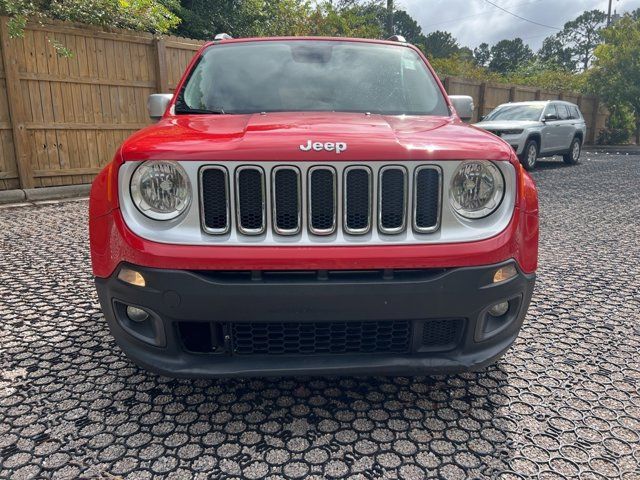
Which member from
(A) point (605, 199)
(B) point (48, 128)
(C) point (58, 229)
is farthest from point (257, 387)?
(A) point (605, 199)

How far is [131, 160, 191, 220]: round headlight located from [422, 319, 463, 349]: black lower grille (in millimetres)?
1074

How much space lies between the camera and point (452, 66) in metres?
25.9

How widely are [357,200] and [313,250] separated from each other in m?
0.27

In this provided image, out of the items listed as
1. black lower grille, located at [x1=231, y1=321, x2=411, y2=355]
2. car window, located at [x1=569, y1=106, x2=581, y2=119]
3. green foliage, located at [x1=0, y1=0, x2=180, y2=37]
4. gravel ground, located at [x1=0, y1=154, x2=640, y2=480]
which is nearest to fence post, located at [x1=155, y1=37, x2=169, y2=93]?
green foliage, located at [x1=0, y1=0, x2=180, y2=37]

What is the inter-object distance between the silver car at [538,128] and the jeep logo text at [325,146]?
10024mm

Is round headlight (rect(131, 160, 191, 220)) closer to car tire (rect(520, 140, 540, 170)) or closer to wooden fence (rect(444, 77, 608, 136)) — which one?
car tire (rect(520, 140, 540, 170))

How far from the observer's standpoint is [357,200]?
6.35 feet

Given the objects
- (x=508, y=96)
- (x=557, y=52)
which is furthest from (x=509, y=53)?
(x=508, y=96)

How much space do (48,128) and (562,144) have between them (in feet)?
38.4

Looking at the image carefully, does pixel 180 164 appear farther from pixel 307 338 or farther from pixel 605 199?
pixel 605 199

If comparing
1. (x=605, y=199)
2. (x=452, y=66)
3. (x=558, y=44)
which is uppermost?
(x=558, y=44)

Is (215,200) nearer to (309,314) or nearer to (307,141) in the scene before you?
(307,141)

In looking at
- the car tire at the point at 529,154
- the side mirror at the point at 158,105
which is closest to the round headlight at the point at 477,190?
the side mirror at the point at 158,105

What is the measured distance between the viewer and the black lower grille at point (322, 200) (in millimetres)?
1909
